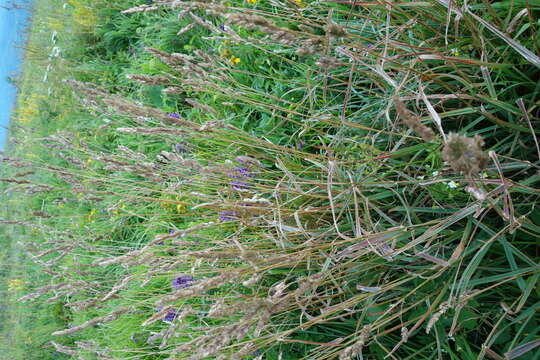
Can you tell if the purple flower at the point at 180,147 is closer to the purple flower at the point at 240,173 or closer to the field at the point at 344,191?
the field at the point at 344,191

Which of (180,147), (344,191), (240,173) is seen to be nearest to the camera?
(344,191)

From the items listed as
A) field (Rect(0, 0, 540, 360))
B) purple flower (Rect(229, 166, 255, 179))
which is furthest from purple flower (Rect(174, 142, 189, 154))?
purple flower (Rect(229, 166, 255, 179))

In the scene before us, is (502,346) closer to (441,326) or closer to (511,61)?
(441,326)

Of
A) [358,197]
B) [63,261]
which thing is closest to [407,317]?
[358,197]

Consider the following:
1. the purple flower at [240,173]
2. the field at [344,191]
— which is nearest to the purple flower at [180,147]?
the field at [344,191]

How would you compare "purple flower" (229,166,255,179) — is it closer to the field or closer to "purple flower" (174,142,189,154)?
the field

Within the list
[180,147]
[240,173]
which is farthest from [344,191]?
[180,147]

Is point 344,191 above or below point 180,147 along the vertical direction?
above

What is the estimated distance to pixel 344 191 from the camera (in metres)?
1.40

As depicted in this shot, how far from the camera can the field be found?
1.15 metres

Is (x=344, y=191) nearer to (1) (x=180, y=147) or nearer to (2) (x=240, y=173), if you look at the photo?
(2) (x=240, y=173)

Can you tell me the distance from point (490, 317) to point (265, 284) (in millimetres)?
915

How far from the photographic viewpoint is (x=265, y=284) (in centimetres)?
190

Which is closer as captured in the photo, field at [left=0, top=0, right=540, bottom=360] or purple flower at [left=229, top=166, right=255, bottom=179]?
field at [left=0, top=0, right=540, bottom=360]
